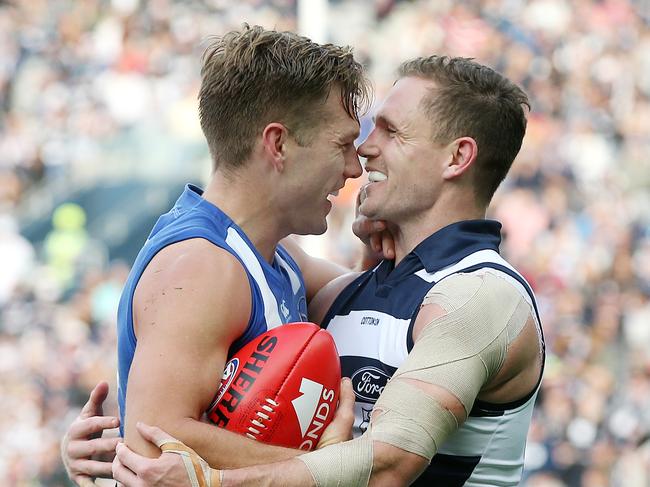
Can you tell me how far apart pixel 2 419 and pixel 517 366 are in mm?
8403

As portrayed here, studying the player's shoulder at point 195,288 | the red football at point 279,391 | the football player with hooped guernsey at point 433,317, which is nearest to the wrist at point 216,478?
the football player with hooped guernsey at point 433,317

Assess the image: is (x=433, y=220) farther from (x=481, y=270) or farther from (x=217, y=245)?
(x=217, y=245)

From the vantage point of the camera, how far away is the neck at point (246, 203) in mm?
3320

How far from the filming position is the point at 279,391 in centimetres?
302

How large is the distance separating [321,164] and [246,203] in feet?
0.90

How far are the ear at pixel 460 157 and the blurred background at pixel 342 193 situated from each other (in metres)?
6.55

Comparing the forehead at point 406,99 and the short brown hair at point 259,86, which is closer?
the short brown hair at point 259,86

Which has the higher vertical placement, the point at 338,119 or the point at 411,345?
the point at 338,119

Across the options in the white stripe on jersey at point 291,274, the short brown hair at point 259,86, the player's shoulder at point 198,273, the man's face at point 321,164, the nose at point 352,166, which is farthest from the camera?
the white stripe on jersey at point 291,274

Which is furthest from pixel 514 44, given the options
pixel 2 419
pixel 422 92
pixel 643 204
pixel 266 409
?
pixel 266 409

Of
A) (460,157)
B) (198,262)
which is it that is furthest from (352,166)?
(198,262)

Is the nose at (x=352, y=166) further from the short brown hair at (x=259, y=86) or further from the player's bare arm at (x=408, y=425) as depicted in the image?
the player's bare arm at (x=408, y=425)

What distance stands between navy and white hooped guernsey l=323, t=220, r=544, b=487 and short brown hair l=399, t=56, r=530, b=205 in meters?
0.21

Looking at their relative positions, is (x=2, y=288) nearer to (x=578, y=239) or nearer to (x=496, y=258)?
(x=578, y=239)
